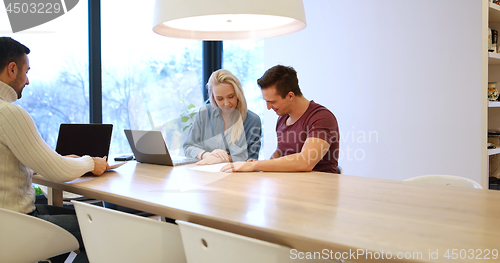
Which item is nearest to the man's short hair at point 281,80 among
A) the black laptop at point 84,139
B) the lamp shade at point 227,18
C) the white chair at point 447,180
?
the lamp shade at point 227,18

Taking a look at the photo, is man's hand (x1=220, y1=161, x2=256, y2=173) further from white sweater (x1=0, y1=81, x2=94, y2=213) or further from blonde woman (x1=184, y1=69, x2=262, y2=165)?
white sweater (x1=0, y1=81, x2=94, y2=213)

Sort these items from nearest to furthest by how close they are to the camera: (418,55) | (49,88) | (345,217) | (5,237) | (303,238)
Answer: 1. (303,238)
2. (345,217)
3. (5,237)
4. (418,55)
5. (49,88)

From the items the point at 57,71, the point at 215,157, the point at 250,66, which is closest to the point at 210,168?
the point at 215,157

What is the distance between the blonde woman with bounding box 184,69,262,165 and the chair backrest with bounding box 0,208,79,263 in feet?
3.01

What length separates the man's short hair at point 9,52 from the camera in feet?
5.38

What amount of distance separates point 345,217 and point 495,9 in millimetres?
2345

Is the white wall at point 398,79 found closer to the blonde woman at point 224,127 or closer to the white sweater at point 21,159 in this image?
the blonde woman at point 224,127

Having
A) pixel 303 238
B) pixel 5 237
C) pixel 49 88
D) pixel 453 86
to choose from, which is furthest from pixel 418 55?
pixel 49 88

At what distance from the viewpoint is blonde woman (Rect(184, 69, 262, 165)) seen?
2309 mm

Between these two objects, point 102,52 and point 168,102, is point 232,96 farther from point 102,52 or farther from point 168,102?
point 102,52

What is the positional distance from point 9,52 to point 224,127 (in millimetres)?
1220

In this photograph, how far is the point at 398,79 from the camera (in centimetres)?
309

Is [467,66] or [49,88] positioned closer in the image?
[467,66]

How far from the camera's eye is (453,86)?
2.80 meters
